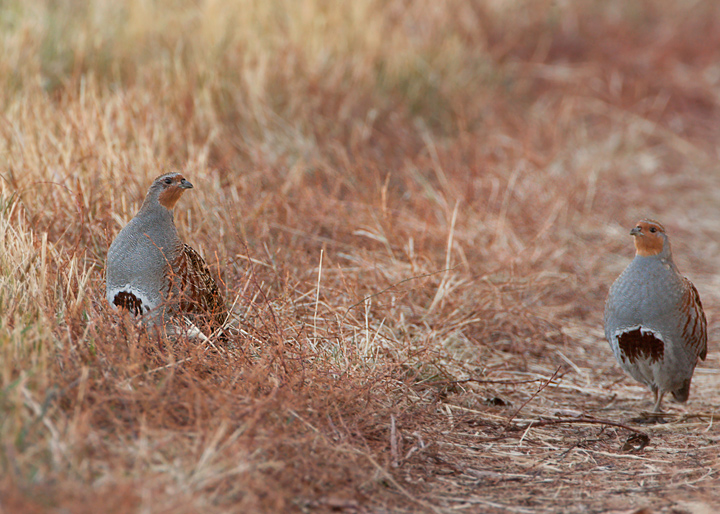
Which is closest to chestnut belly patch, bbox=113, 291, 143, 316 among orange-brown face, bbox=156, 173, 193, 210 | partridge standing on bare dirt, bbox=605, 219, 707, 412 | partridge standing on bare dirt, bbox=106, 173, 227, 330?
partridge standing on bare dirt, bbox=106, 173, 227, 330

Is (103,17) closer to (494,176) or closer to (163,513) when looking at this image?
(494,176)

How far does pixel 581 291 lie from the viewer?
5211 millimetres

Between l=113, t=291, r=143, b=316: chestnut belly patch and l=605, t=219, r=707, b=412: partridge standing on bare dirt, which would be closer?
l=113, t=291, r=143, b=316: chestnut belly patch

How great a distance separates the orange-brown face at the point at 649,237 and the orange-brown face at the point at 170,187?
1.91 meters

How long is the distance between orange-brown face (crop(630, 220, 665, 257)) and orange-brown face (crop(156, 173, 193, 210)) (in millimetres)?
1906

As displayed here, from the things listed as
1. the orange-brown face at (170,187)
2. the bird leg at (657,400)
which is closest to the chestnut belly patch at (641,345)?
the bird leg at (657,400)

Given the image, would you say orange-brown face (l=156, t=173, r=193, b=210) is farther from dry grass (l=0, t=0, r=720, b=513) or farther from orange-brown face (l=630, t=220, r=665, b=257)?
orange-brown face (l=630, t=220, r=665, b=257)

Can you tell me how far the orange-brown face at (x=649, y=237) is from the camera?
3.47m

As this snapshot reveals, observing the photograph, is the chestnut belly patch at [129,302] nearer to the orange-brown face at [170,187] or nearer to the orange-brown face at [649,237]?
the orange-brown face at [170,187]

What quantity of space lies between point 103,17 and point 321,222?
330 centimetres

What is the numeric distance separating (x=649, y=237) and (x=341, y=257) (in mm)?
1740

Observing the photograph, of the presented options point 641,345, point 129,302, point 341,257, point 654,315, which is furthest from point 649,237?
point 129,302

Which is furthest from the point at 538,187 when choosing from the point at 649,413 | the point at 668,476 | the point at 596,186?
the point at 668,476

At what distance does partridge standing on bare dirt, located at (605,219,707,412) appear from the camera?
3455 mm
